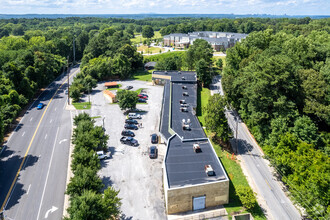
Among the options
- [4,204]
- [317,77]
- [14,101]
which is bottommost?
[4,204]

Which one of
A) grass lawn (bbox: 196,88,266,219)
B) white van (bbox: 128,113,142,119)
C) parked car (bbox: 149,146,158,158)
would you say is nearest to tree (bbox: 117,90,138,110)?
white van (bbox: 128,113,142,119)

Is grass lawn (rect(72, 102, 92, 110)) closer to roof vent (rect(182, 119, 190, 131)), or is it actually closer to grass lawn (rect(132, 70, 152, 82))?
grass lawn (rect(132, 70, 152, 82))

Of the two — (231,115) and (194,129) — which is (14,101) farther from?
(231,115)

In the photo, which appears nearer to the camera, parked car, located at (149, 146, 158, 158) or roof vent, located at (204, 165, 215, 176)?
roof vent, located at (204, 165, 215, 176)

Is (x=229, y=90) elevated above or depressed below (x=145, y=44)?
below

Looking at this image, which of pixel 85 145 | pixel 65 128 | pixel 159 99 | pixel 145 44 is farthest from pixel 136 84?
pixel 145 44

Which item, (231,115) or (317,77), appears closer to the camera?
(317,77)
